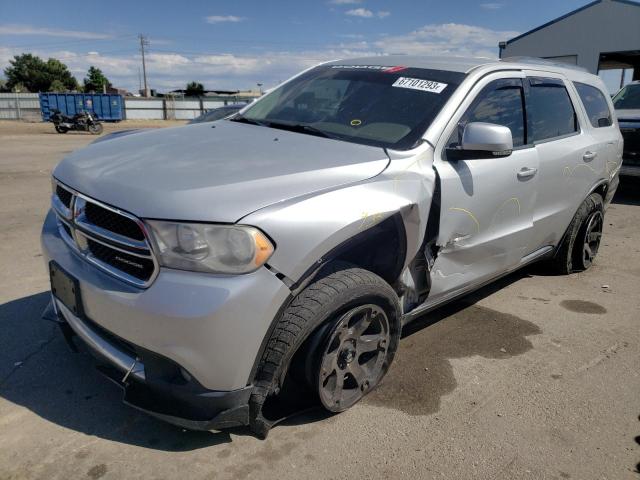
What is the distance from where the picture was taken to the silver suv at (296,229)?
2.15 meters

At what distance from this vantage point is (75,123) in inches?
1050

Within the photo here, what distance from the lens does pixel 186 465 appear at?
2.38m

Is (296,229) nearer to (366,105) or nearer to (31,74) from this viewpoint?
(366,105)

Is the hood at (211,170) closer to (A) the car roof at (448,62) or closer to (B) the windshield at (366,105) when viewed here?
(B) the windshield at (366,105)

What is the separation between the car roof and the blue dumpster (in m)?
36.0

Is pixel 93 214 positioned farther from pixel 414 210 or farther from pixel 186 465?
pixel 414 210

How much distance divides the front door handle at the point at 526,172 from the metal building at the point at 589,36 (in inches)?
825

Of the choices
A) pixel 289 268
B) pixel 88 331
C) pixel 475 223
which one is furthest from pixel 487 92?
pixel 88 331

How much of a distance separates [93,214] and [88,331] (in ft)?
1.82

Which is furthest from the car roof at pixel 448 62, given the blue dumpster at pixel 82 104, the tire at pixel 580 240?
the blue dumpster at pixel 82 104

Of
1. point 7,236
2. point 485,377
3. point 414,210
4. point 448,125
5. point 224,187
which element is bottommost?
point 485,377

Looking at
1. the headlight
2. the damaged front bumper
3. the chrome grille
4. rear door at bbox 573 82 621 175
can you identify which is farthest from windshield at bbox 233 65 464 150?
rear door at bbox 573 82 621 175

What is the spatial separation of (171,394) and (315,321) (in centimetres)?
68

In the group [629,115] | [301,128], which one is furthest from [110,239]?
[629,115]
